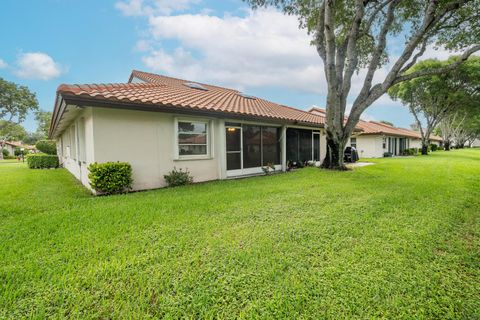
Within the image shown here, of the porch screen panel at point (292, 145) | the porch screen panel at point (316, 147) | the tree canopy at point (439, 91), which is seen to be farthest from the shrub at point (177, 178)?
the tree canopy at point (439, 91)

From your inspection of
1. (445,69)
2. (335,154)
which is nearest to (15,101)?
(335,154)

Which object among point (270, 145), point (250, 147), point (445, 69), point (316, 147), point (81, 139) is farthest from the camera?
point (316, 147)

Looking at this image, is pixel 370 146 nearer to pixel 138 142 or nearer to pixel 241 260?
pixel 138 142

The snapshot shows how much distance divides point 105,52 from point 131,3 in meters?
5.86

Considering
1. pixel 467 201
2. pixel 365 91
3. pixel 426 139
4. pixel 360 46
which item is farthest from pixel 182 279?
pixel 426 139

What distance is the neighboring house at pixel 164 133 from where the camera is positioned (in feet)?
20.3

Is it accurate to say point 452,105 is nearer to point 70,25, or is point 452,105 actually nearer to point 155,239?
point 155,239

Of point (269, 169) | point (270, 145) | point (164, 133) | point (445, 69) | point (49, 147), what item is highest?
point (445, 69)

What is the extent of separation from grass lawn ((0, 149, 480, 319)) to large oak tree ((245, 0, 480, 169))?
5.58 meters

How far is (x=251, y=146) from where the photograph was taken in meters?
10.0

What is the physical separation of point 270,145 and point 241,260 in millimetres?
8573

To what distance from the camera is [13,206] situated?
4.96 meters

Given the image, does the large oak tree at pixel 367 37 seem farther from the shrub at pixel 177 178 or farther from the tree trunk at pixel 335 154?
the shrub at pixel 177 178

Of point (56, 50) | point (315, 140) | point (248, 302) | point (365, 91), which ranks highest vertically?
point (56, 50)
